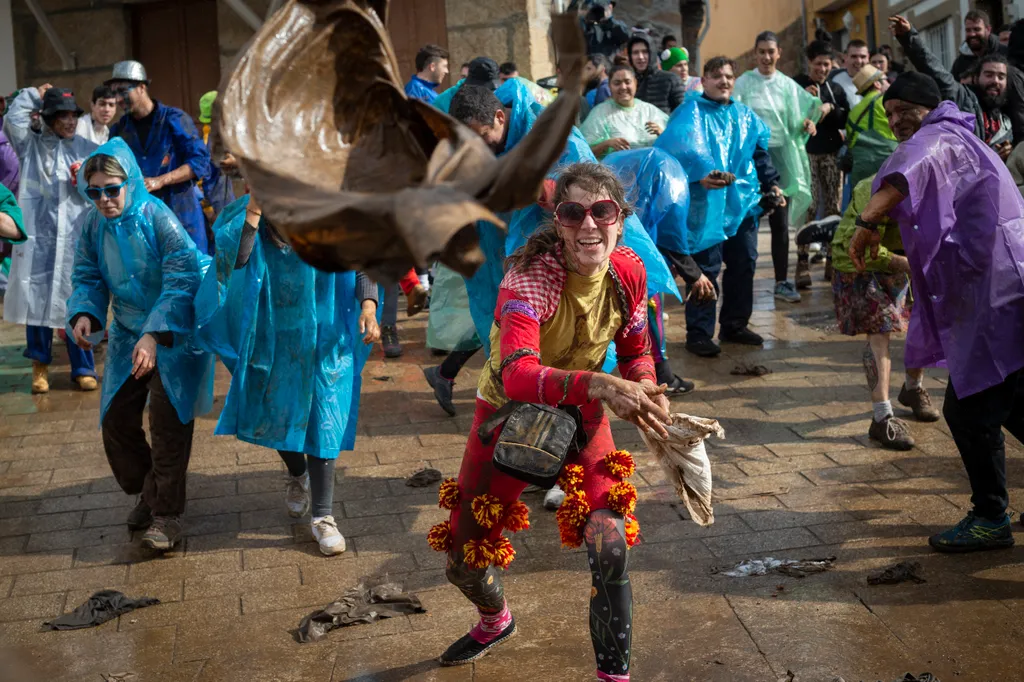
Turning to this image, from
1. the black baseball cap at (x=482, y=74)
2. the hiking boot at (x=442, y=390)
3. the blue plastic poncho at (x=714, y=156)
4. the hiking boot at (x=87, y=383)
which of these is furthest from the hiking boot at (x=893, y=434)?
the hiking boot at (x=87, y=383)

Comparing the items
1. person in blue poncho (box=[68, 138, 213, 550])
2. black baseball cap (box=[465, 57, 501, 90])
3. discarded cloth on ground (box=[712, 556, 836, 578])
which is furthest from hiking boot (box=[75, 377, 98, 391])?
discarded cloth on ground (box=[712, 556, 836, 578])

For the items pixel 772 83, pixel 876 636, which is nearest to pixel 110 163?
pixel 876 636

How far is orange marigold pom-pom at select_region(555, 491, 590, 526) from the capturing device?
3314mm

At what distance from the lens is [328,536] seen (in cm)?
491

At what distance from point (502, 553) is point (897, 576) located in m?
1.69

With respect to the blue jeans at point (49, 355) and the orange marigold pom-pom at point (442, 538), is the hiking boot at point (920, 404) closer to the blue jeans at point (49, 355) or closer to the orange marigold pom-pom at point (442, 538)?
the orange marigold pom-pom at point (442, 538)

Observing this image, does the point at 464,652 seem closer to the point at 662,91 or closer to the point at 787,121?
the point at 662,91

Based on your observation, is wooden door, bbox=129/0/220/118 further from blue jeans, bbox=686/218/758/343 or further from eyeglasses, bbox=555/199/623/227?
eyeglasses, bbox=555/199/623/227

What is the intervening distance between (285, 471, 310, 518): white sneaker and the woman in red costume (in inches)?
72.4

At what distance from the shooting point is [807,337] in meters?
8.53

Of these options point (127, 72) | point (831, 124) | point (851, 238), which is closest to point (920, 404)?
point (851, 238)

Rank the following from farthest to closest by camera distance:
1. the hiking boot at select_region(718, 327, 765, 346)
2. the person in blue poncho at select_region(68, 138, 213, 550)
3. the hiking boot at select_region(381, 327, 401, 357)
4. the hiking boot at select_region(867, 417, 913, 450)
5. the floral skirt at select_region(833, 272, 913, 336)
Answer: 1. the hiking boot at select_region(381, 327, 401, 357)
2. the hiking boot at select_region(718, 327, 765, 346)
3. the floral skirt at select_region(833, 272, 913, 336)
4. the hiking boot at select_region(867, 417, 913, 450)
5. the person in blue poncho at select_region(68, 138, 213, 550)

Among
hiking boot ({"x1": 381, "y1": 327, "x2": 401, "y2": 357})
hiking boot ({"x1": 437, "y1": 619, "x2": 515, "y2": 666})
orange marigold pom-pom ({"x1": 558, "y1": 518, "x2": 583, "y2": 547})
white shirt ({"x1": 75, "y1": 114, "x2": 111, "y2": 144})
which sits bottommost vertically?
hiking boot ({"x1": 437, "y1": 619, "x2": 515, "y2": 666})

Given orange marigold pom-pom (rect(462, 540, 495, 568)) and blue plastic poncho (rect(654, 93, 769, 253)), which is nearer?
orange marigold pom-pom (rect(462, 540, 495, 568))
